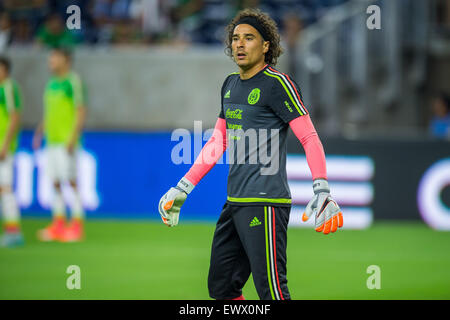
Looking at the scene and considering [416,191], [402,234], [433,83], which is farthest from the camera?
[433,83]

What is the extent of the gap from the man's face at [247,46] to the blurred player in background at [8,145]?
5604 millimetres

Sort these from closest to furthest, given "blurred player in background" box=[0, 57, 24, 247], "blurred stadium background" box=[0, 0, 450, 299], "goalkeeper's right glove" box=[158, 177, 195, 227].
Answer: "goalkeeper's right glove" box=[158, 177, 195, 227]
"blurred stadium background" box=[0, 0, 450, 299]
"blurred player in background" box=[0, 57, 24, 247]

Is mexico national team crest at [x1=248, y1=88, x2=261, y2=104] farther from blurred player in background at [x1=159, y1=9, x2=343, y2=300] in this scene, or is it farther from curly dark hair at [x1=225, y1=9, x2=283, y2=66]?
curly dark hair at [x1=225, y1=9, x2=283, y2=66]

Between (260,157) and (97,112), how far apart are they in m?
10.0

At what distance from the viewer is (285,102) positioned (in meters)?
4.79

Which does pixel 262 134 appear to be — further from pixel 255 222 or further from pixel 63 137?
pixel 63 137

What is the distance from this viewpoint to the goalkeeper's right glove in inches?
202

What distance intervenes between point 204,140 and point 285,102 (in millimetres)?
7510

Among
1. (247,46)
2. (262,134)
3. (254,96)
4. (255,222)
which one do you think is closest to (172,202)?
(255,222)

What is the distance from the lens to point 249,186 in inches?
192

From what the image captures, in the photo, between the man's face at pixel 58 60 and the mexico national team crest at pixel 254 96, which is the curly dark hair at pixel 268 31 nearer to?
the mexico national team crest at pixel 254 96

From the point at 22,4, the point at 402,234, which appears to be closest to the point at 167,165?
the point at 402,234

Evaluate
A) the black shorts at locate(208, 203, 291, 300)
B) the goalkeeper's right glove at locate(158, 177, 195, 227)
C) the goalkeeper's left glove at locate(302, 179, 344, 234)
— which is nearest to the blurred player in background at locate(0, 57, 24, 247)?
the goalkeeper's right glove at locate(158, 177, 195, 227)
